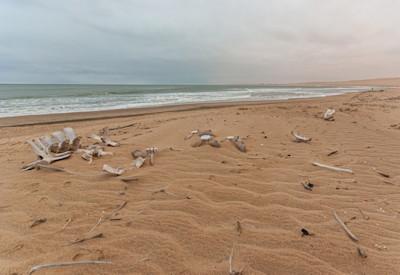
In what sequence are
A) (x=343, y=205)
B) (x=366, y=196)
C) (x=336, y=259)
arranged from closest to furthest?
(x=336, y=259), (x=343, y=205), (x=366, y=196)

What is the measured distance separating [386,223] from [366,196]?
55 cm

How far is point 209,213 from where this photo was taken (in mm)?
2400

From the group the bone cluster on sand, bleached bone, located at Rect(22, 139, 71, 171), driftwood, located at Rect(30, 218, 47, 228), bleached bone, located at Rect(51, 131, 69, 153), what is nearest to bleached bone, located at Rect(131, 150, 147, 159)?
the bone cluster on sand

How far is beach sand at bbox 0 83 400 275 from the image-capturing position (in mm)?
1821

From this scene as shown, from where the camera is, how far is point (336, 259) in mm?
1837

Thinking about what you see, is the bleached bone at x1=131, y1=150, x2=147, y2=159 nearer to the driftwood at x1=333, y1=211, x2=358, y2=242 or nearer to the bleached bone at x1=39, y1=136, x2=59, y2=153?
the bleached bone at x1=39, y1=136, x2=59, y2=153

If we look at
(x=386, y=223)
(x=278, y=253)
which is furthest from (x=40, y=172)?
(x=386, y=223)

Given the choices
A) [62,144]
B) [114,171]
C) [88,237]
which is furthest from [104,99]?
[88,237]

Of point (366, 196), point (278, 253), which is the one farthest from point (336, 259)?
point (366, 196)

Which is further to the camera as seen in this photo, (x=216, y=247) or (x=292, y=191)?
(x=292, y=191)

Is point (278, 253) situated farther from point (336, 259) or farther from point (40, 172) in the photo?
point (40, 172)

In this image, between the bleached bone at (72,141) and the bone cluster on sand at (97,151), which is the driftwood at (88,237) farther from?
the bleached bone at (72,141)

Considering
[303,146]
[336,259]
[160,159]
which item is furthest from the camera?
[303,146]

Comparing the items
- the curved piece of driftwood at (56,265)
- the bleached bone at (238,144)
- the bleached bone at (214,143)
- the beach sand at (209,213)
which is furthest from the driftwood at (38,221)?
the bleached bone at (238,144)
